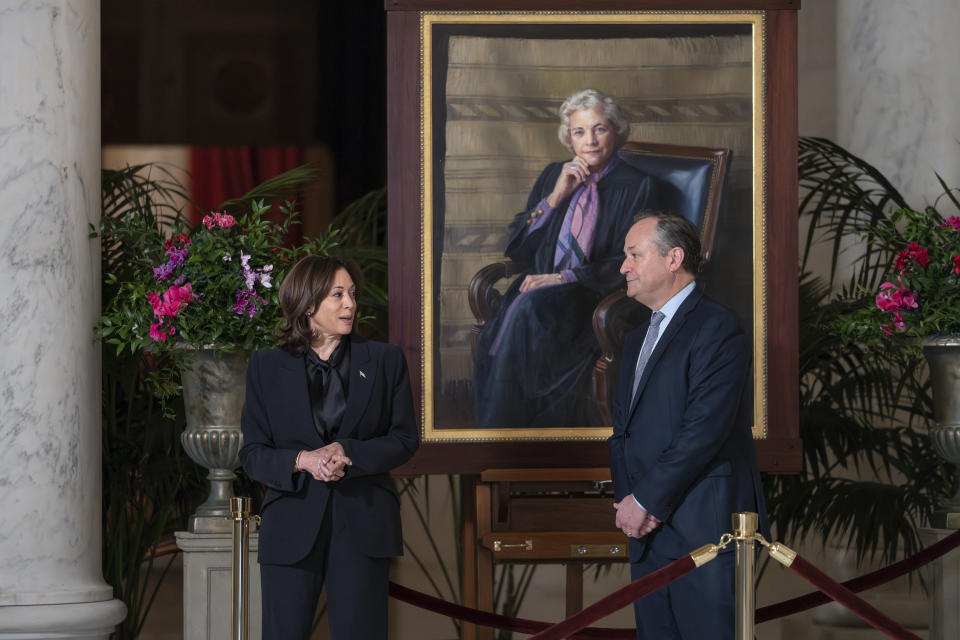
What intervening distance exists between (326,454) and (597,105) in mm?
2260

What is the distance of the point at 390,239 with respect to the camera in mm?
5199

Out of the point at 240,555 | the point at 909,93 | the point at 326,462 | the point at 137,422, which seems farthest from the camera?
the point at 909,93

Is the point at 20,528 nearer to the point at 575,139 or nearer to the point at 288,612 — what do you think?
the point at 288,612

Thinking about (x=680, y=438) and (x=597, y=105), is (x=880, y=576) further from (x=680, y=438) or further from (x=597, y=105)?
(x=597, y=105)

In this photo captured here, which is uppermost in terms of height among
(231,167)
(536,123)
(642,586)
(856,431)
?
(231,167)

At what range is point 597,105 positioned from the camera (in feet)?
17.4

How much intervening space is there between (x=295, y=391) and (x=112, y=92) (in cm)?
827

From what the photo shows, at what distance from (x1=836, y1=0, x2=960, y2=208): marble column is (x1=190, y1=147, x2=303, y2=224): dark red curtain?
5.91 metres

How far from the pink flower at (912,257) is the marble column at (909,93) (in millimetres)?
1485

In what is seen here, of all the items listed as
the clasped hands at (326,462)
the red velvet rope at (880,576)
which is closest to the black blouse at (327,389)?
the clasped hands at (326,462)

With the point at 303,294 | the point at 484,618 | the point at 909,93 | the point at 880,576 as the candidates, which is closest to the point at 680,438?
the point at 303,294

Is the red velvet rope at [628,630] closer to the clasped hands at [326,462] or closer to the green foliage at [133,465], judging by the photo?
the clasped hands at [326,462]

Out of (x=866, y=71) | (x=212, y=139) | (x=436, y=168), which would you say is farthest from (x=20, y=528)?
(x=212, y=139)

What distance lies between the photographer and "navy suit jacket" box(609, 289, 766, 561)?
371 centimetres
